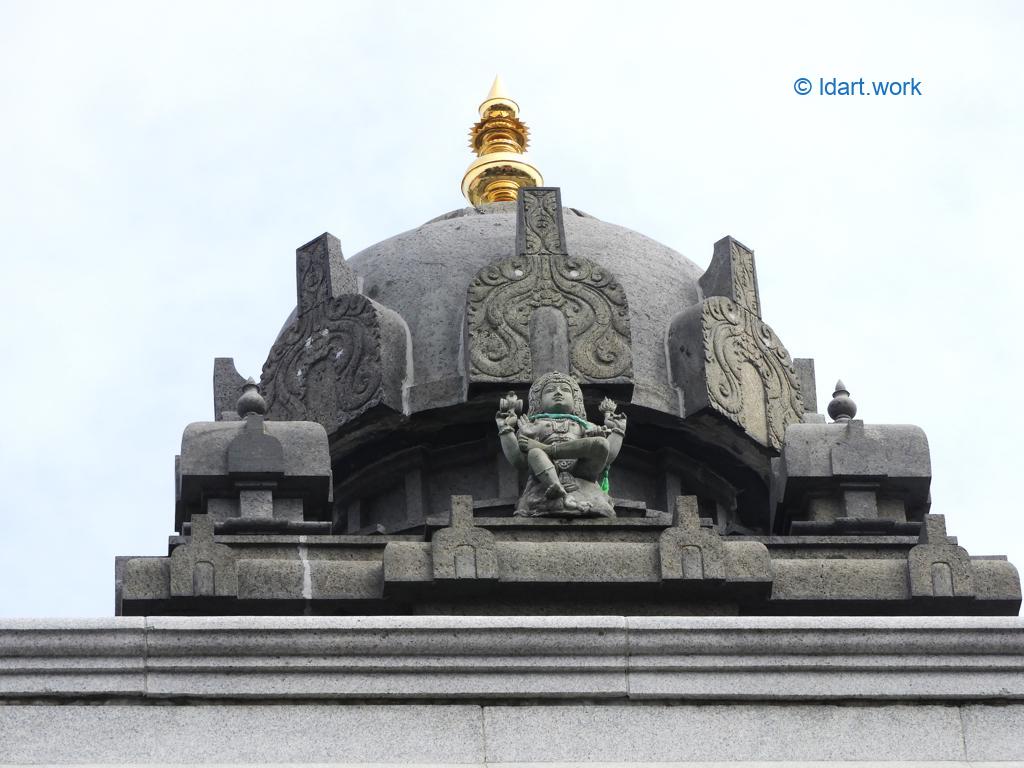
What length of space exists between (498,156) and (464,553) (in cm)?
862

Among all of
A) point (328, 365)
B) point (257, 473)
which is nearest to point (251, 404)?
point (257, 473)

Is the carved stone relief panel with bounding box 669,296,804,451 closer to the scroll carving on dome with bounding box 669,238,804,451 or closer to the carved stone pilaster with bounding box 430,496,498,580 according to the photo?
the scroll carving on dome with bounding box 669,238,804,451

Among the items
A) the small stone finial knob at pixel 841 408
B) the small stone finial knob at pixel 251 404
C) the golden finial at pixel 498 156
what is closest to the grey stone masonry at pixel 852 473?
the small stone finial knob at pixel 841 408

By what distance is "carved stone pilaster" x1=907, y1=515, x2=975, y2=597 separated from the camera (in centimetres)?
2105

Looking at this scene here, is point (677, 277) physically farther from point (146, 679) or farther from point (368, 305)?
point (146, 679)

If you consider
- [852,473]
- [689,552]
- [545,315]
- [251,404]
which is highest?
[545,315]

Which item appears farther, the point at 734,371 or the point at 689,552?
the point at 734,371

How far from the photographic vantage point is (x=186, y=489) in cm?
2253

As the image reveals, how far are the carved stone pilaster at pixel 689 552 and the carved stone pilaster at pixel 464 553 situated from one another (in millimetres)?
1212

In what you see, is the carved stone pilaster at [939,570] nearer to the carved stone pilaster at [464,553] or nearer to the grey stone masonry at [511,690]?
the grey stone masonry at [511,690]

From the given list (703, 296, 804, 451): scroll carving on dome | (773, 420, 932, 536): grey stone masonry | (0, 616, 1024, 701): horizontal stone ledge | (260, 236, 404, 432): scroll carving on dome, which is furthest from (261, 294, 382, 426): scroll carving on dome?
(0, 616, 1024, 701): horizontal stone ledge

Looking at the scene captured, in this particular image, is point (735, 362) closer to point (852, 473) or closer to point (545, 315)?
point (545, 315)

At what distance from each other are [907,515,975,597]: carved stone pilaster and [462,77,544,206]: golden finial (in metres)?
7.92

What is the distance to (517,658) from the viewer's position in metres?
19.1
